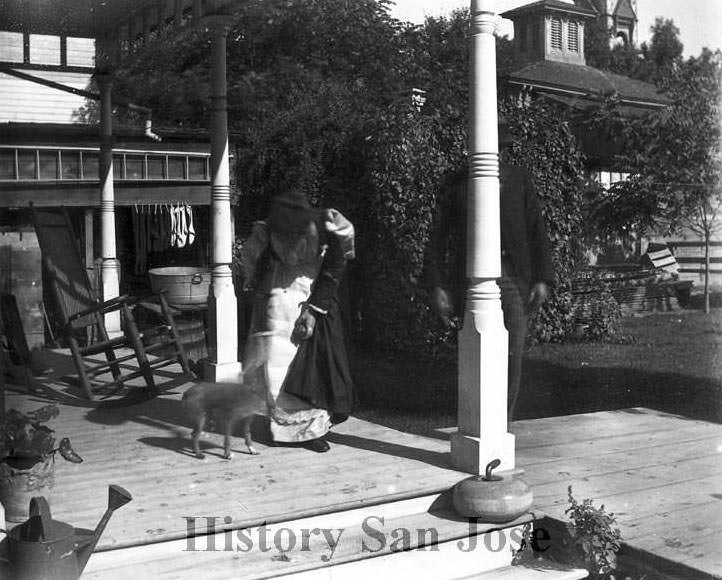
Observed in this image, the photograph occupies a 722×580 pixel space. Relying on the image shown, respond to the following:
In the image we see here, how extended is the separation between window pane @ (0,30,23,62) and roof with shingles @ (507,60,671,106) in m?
5.53

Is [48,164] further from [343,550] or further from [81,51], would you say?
[343,550]

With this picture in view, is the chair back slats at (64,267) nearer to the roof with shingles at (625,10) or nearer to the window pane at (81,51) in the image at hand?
the window pane at (81,51)

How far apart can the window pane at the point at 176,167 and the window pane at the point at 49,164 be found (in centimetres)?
126

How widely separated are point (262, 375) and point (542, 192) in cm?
489

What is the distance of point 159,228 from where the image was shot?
9.96m

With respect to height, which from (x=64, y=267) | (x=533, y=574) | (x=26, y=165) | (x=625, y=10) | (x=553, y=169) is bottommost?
(x=533, y=574)

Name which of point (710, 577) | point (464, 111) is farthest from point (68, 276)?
point (710, 577)

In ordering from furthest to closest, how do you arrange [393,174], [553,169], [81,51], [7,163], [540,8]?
[81,51], [7,163], [553,169], [393,174], [540,8]

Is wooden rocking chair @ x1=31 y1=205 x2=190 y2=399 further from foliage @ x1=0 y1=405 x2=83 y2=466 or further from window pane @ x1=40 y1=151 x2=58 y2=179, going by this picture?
window pane @ x1=40 y1=151 x2=58 y2=179

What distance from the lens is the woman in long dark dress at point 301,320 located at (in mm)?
4758

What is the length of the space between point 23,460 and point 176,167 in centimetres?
701

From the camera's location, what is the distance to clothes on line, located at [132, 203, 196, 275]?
9.88 m

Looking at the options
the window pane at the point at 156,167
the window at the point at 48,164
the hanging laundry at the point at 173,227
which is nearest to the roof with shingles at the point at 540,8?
the hanging laundry at the point at 173,227

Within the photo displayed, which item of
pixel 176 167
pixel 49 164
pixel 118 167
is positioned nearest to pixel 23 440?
pixel 49 164
